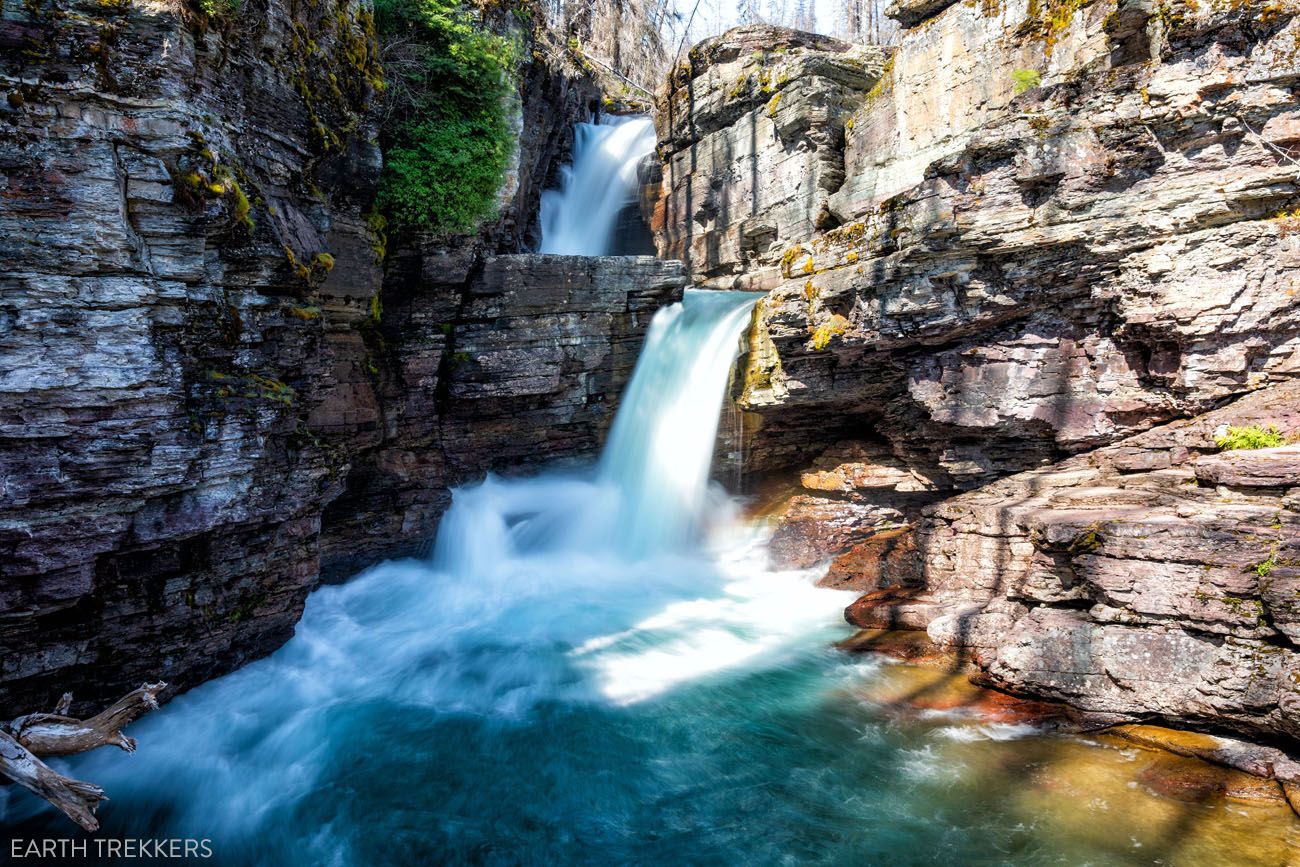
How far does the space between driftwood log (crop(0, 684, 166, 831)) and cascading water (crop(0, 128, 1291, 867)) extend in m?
1.10

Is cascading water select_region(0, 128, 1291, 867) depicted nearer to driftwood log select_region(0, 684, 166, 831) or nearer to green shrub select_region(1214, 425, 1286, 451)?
driftwood log select_region(0, 684, 166, 831)

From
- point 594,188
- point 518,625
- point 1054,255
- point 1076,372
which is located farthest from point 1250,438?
point 594,188

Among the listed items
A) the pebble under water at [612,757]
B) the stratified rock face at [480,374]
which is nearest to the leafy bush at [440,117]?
the stratified rock face at [480,374]

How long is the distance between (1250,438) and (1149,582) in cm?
229

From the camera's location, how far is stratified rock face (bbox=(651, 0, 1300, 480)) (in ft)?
25.0

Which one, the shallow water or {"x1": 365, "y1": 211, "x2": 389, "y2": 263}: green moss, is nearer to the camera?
the shallow water

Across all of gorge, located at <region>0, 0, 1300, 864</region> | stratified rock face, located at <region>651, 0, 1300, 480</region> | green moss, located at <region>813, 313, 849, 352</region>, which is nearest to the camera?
gorge, located at <region>0, 0, 1300, 864</region>

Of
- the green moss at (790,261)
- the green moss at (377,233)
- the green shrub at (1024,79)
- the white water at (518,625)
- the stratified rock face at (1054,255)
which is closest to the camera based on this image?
the white water at (518,625)

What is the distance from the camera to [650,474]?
12641 mm

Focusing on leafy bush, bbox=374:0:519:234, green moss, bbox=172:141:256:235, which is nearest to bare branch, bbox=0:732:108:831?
green moss, bbox=172:141:256:235

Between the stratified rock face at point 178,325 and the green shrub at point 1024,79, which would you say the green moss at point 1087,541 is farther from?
the stratified rock face at point 178,325

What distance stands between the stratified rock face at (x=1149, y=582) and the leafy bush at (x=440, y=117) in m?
8.99

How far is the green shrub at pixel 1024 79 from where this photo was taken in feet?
38.6

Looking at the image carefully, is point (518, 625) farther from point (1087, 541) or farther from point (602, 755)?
point (1087, 541)
